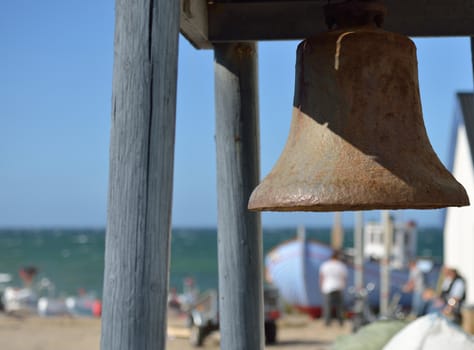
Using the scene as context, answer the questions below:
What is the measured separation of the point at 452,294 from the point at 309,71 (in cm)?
1133

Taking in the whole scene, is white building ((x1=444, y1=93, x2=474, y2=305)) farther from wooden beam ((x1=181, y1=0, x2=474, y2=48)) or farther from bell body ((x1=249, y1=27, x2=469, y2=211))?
bell body ((x1=249, y1=27, x2=469, y2=211))

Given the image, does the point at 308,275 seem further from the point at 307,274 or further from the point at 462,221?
the point at 462,221

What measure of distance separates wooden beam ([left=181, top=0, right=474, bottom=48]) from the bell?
55 cm

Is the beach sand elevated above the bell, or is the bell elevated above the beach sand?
the bell

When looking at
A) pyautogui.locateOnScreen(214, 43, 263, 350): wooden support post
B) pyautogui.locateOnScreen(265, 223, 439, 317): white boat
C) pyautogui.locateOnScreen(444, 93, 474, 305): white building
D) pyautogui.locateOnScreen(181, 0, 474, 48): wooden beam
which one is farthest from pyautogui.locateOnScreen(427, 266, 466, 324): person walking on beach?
pyautogui.locateOnScreen(265, 223, 439, 317): white boat

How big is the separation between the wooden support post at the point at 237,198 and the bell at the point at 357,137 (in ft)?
2.74

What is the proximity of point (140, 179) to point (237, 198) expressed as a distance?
1.49 meters

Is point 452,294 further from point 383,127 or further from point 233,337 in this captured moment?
point 383,127

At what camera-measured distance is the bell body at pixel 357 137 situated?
2609 millimetres

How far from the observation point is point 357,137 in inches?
110

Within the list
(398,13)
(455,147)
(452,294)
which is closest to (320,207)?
(398,13)

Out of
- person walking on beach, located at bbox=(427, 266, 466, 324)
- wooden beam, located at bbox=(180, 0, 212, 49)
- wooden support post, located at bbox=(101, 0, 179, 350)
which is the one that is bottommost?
person walking on beach, located at bbox=(427, 266, 466, 324)

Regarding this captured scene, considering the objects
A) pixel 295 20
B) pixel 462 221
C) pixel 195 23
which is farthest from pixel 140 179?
pixel 462 221

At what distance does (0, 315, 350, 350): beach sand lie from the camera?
16.7m
